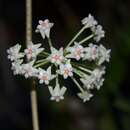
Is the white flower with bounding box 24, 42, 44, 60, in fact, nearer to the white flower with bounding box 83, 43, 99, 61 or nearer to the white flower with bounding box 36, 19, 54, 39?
the white flower with bounding box 36, 19, 54, 39

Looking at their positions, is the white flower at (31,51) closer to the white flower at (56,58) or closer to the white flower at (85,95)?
the white flower at (56,58)

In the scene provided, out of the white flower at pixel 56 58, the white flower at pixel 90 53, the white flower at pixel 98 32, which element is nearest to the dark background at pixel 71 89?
the white flower at pixel 98 32

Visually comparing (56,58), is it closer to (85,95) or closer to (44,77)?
(44,77)

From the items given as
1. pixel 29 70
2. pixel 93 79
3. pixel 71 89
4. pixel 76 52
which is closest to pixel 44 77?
pixel 29 70

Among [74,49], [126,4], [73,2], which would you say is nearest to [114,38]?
[126,4]

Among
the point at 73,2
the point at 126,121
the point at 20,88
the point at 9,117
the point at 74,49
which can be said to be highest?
the point at 73,2

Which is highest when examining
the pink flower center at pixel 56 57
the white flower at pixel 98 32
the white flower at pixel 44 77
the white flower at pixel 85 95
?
the white flower at pixel 98 32

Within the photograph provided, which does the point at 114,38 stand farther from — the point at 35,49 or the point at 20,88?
the point at 35,49
